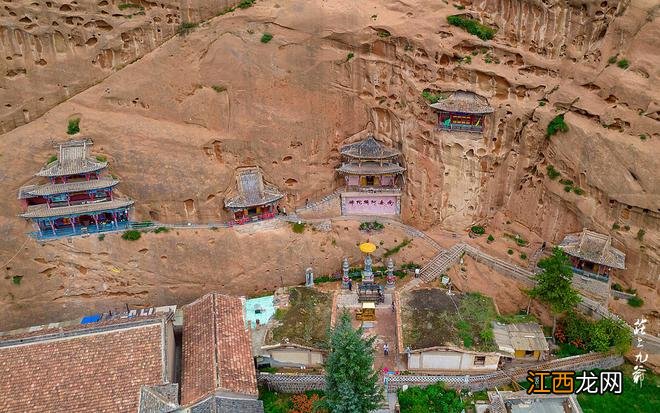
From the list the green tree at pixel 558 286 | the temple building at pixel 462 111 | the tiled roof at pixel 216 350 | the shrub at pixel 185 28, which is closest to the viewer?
the tiled roof at pixel 216 350

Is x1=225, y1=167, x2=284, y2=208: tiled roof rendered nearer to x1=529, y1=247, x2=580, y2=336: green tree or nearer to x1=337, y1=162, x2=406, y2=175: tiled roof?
x1=337, y1=162, x2=406, y2=175: tiled roof

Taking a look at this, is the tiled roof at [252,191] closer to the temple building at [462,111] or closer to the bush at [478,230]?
the temple building at [462,111]

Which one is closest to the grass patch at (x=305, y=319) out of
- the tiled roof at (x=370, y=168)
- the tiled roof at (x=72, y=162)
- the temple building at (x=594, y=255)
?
the tiled roof at (x=370, y=168)

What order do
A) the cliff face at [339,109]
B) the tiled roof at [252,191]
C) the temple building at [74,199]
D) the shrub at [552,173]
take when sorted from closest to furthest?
the shrub at [552,173] → the cliff face at [339,109] → the temple building at [74,199] → the tiled roof at [252,191]

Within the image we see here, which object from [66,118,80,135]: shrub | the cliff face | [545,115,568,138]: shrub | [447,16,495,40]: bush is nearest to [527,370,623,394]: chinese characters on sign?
the cliff face

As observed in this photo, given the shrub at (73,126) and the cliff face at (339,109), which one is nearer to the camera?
the cliff face at (339,109)

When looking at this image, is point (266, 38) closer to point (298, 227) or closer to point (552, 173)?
point (298, 227)

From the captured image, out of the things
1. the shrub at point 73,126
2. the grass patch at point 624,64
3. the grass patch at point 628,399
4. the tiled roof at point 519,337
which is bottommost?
the grass patch at point 628,399
